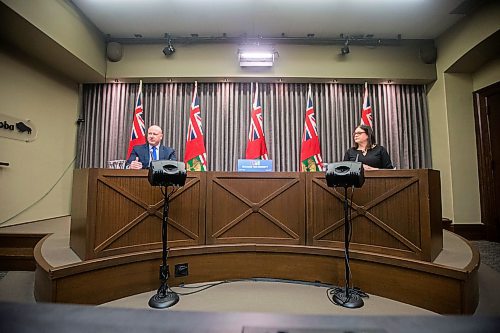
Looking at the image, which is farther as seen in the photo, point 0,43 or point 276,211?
point 0,43

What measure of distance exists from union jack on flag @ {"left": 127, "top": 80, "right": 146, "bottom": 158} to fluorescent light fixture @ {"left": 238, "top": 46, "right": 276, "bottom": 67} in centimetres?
179

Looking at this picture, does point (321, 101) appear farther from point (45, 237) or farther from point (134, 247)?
point (45, 237)

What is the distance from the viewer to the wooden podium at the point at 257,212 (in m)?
1.81

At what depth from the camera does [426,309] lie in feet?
5.53

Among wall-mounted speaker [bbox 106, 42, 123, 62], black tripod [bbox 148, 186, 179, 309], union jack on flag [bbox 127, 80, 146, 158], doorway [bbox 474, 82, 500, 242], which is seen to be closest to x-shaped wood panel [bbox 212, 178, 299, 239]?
black tripod [bbox 148, 186, 179, 309]

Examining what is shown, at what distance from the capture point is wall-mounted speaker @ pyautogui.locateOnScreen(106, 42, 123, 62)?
13.1 feet

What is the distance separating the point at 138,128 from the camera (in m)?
4.02

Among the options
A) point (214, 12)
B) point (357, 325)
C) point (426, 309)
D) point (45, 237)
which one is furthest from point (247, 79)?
point (357, 325)

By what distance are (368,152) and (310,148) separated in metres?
1.40

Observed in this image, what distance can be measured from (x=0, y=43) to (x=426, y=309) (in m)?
5.14

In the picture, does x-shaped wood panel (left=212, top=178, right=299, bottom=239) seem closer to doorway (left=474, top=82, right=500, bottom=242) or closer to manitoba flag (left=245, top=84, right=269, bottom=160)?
manitoba flag (left=245, top=84, right=269, bottom=160)

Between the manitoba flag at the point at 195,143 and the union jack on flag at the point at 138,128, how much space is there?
0.75 metres

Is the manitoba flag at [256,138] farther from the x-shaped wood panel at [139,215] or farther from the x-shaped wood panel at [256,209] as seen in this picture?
the x-shaped wood panel at [139,215]

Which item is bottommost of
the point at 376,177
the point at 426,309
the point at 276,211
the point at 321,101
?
the point at 426,309
